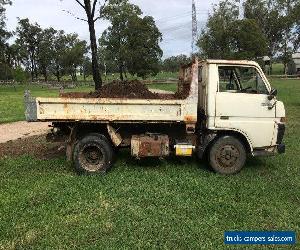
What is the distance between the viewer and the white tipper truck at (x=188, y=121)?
9195mm

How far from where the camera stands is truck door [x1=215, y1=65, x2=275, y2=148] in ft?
30.8

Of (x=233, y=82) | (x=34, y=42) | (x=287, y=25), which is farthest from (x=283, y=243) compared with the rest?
(x=34, y=42)

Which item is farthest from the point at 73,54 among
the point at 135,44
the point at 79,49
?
the point at 135,44

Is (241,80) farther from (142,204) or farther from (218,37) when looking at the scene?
(218,37)

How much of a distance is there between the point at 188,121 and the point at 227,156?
116 cm

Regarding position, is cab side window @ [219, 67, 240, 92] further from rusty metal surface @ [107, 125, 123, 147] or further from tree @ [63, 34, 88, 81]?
tree @ [63, 34, 88, 81]

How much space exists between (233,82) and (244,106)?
60cm

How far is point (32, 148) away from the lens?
12453 millimetres

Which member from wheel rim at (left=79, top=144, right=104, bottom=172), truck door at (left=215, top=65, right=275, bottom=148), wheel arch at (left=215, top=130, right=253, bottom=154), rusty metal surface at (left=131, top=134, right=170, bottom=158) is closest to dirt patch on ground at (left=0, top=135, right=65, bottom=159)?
wheel rim at (left=79, top=144, right=104, bottom=172)

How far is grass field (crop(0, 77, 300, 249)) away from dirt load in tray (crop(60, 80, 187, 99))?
1.58 metres

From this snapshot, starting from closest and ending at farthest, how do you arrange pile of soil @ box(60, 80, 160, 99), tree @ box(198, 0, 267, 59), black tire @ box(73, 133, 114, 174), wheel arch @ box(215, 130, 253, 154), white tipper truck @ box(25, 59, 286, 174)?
white tipper truck @ box(25, 59, 286, 174)
black tire @ box(73, 133, 114, 174)
wheel arch @ box(215, 130, 253, 154)
pile of soil @ box(60, 80, 160, 99)
tree @ box(198, 0, 267, 59)

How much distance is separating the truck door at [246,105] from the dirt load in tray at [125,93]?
34.7 inches

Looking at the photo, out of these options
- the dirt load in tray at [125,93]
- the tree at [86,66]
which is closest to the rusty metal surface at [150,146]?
the dirt load in tray at [125,93]

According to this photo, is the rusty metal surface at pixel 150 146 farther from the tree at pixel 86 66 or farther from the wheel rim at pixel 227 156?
the tree at pixel 86 66
